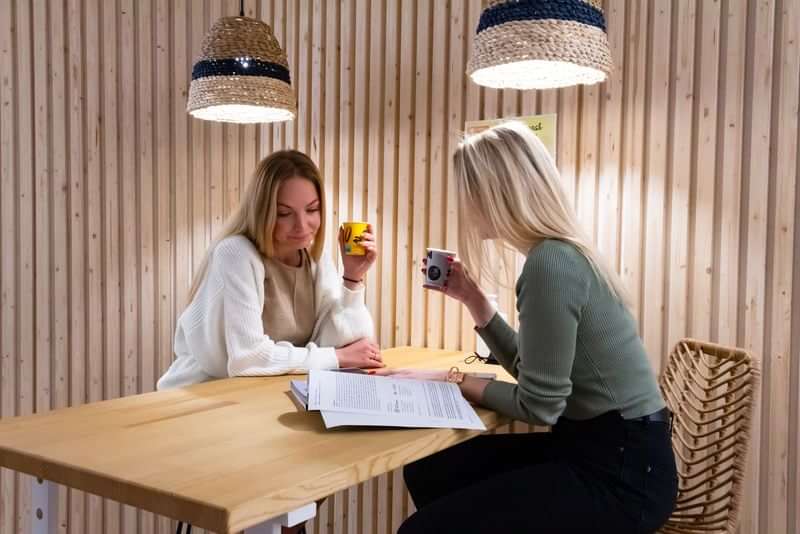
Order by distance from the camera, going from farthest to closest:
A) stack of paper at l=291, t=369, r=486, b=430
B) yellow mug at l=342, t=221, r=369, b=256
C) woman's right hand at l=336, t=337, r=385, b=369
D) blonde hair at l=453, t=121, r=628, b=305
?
yellow mug at l=342, t=221, r=369, b=256 → woman's right hand at l=336, t=337, r=385, b=369 → blonde hair at l=453, t=121, r=628, b=305 → stack of paper at l=291, t=369, r=486, b=430

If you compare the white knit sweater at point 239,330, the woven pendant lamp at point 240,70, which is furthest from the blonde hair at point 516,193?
the woven pendant lamp at point 240,70

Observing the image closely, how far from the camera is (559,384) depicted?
156cm

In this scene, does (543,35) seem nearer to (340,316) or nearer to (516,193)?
(516,193)

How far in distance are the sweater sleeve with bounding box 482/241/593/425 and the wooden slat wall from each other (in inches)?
32.8

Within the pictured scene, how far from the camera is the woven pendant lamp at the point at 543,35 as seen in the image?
1775 mm

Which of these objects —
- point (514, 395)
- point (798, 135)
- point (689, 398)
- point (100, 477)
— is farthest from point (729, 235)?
point (100, 477)

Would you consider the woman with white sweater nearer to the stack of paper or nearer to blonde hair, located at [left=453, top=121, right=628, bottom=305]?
the stack of paper

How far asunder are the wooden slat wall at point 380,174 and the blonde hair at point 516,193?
695mm

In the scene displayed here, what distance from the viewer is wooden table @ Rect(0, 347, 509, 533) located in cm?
114

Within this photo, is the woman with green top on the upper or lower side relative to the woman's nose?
lower

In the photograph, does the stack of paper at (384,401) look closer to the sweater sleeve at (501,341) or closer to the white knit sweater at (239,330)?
the sweater sleeve at (501,341)

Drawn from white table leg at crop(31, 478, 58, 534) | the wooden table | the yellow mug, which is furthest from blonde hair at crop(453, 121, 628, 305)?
white table leg at crop(31, 478, 58, 534)

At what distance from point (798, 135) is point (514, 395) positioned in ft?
3.74

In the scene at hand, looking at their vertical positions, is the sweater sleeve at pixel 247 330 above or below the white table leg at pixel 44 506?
above
